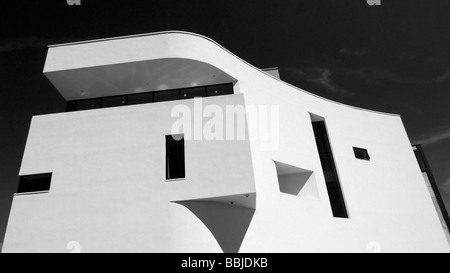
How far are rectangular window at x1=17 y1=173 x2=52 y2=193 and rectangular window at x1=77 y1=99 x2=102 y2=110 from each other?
387 centimetres

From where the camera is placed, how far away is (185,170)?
1098cm

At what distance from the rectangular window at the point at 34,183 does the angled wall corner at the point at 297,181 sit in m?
10.8

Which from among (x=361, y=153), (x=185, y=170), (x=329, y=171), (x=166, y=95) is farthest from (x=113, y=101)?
(x=361, y=153)

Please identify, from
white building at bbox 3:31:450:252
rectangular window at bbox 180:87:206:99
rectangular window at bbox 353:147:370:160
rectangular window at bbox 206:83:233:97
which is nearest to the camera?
white building at bbox 3:31:450:252

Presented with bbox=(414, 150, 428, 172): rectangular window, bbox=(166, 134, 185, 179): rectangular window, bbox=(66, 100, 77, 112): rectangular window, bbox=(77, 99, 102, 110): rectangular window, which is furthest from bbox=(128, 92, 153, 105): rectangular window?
bbox=(414, 150, 428, 172): rectangular window

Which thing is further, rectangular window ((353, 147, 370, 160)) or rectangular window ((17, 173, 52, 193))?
rectangular window ((353, 147, 370, 160))

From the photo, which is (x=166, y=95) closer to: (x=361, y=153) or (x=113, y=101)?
(x=113, y=101)

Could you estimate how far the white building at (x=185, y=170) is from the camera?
10.4 metres

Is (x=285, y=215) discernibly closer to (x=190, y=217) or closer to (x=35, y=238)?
(x=190, y=217)

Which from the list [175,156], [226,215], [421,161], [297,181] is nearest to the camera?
[226,215]

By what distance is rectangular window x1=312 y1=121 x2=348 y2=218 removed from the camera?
51.9 ft

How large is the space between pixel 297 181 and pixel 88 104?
39.4ft

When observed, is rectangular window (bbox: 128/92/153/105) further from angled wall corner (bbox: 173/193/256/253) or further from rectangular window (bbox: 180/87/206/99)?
angled wall corner (bbox: 173/193/256/253)
